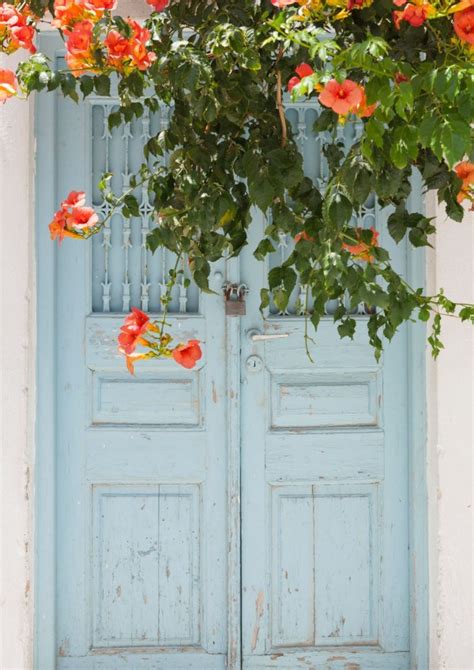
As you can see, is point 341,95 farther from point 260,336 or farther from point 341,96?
point 260,336

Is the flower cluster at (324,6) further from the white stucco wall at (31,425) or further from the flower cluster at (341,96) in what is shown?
the white stucco wall at (31,425)

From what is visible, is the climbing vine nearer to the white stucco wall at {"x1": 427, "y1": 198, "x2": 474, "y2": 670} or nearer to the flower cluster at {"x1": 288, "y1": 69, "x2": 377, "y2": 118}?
the flower cluster at {"x1": 288, "y1": 69, "x2": 377, "y2": 118}

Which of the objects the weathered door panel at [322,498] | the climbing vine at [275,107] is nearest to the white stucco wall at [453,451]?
the weathered door panel at [322,498]

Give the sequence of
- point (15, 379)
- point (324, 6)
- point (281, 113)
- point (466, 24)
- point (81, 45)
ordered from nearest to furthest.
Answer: point (466, 24)
point (324, 6)
point (81, 45)
point (281, 113)
point (15, 379)

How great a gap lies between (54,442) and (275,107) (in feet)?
4.32

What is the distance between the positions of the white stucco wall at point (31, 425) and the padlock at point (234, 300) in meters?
0.58

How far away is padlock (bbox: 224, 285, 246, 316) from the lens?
2820 mm

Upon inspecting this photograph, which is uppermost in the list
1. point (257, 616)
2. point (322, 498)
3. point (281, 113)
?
point (281, 113)

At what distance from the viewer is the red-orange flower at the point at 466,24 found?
5.16 ft

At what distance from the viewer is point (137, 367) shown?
9.34ft

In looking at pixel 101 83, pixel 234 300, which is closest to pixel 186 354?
pixel 101 83

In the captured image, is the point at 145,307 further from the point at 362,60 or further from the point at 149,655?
the point at 362,60

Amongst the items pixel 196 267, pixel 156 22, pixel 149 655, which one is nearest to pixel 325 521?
pixel 149 655

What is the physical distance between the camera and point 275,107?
203 cm
